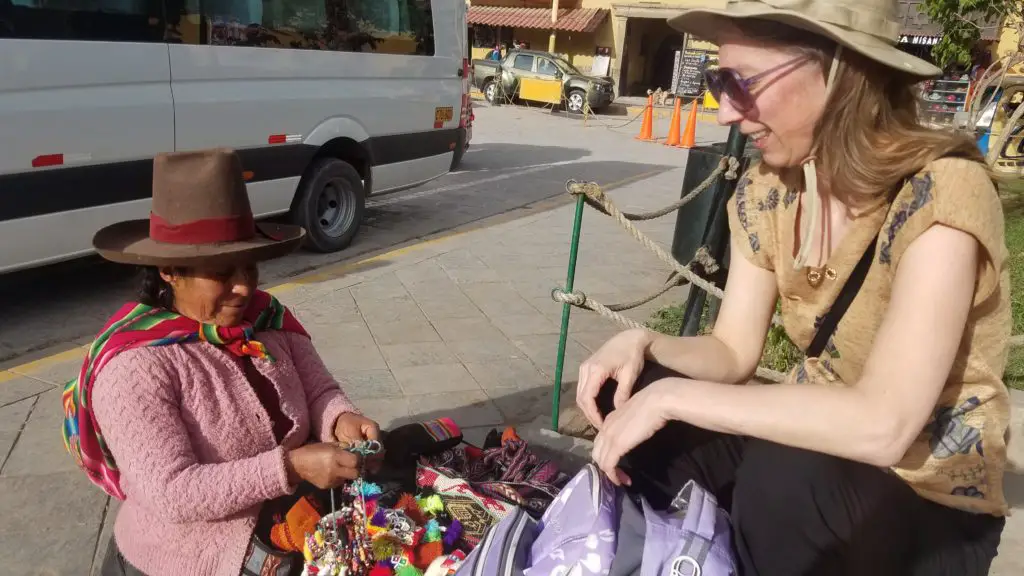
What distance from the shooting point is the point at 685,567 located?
1433 millimetres

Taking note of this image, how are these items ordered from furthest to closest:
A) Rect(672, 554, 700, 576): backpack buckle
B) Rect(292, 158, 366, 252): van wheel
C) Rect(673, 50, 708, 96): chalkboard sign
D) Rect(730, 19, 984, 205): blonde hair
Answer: Rect(673, 50, 708, 96): chalkboard sign
Rect(292, 158, 366, 252): van wheel
Rect(730, 19, 984, 205): blonde hair
Rect(672, 554, 700, 576): backpack buckle

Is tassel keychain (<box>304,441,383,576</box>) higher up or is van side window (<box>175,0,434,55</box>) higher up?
van side window (<box>175,0,434,55</box>)

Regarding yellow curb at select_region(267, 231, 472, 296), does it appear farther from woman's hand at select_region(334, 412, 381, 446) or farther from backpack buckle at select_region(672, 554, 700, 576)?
backpack buckle at select_region(672, 554, 700, 576)

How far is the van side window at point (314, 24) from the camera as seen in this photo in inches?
197

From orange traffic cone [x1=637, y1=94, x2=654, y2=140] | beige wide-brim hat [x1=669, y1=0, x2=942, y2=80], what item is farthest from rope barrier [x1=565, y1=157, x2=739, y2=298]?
orange traffic cone [x1=637, y1=94, x2=654, y2=140]

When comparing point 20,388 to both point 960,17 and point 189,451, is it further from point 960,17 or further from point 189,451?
point 960,17

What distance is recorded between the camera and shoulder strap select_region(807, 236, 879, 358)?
166 cm

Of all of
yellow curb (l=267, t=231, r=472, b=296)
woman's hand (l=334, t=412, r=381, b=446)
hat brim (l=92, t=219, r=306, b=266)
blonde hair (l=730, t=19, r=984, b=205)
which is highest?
blonde hair (l=730, t=19, r=984, b=205)

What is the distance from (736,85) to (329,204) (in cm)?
515

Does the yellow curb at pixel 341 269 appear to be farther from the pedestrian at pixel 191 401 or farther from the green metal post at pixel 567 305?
the pedestrian at pixel 191 401

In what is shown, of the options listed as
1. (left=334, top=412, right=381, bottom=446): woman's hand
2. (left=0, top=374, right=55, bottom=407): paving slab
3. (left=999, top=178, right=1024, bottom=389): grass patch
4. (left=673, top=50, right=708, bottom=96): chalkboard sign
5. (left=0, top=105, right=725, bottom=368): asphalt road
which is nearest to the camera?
(left=334, top=412, right=381, bottom=446): woman's hand

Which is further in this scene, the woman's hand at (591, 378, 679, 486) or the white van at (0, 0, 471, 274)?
the white van at (0, 0, 471, 274)

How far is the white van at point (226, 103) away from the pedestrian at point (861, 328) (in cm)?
362

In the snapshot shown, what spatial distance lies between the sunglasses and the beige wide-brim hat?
0.11 metres
